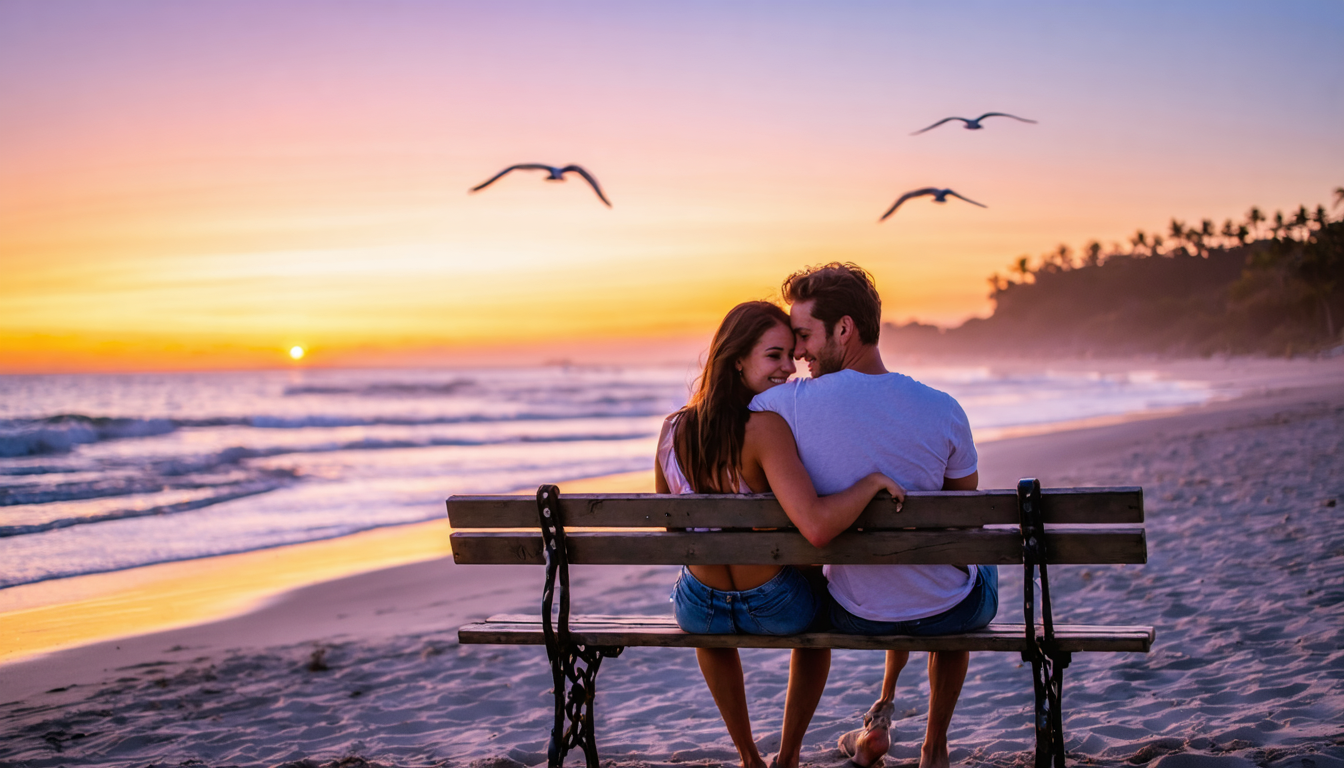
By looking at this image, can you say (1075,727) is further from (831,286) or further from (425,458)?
(425,458)

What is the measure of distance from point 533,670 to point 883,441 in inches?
124

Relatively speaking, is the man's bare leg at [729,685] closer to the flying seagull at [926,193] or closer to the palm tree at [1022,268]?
the flying seagull at [926,193]

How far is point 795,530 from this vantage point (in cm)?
284

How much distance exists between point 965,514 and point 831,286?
0.84 m

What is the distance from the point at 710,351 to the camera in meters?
3.07

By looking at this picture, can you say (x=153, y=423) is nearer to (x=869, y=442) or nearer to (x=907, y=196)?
(x=907, y=196)

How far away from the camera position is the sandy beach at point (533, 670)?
3.83 metres

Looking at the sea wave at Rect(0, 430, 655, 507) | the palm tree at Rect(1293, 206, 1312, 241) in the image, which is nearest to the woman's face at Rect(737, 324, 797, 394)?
the sea wave at Rect(0, 430, 655, 507)

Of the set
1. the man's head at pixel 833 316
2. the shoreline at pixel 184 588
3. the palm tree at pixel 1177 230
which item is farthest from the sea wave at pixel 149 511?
the palm tree at pixel 1177 230

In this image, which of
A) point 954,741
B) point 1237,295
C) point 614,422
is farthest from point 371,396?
point 1237,295

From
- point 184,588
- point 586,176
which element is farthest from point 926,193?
point 184,588

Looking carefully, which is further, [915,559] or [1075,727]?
[1075,727]

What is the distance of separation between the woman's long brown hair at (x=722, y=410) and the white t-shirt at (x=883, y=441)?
0.10 m

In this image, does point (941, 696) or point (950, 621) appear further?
point (941, 696)
